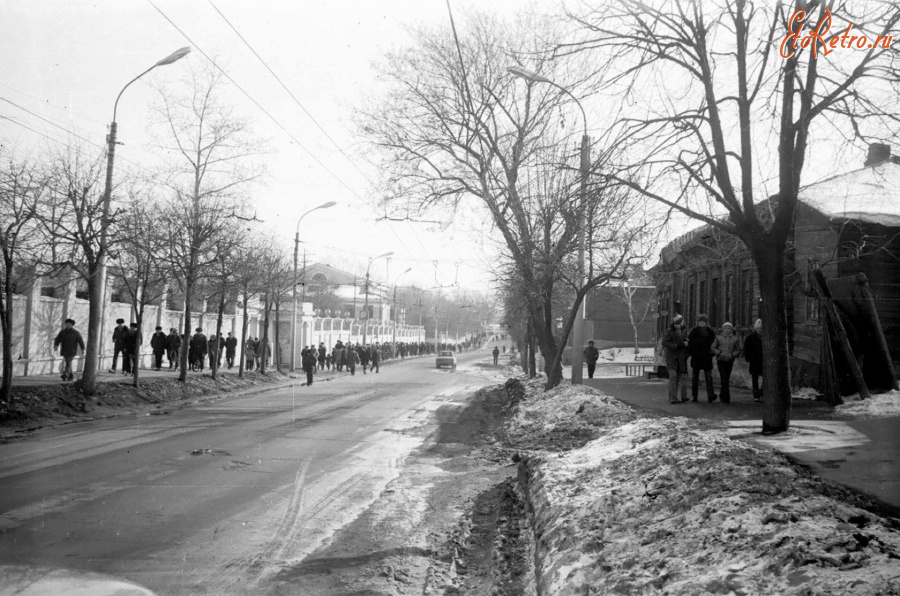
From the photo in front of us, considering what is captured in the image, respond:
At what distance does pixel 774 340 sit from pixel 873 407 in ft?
14.2

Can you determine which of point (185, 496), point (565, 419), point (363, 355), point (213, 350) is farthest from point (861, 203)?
point (363, 355)

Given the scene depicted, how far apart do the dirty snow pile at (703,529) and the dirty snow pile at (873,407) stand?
6.25m

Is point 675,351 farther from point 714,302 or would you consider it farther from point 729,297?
point 714,302

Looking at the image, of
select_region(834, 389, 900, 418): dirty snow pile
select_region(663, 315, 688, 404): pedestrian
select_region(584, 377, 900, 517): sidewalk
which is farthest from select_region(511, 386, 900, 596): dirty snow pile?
select_region(663, 315, 688, 404): pedestrian

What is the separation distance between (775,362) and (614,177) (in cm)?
313

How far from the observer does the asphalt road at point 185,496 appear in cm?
560

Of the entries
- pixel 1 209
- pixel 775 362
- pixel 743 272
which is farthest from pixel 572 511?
pixel 743 272

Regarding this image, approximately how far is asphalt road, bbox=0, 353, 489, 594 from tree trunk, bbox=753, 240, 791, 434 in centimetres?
495

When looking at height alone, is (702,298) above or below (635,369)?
above

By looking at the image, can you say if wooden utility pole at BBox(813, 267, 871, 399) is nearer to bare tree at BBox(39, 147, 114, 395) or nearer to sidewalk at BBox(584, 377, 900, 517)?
sidewalk at BBox(584, 377, 900, 517)

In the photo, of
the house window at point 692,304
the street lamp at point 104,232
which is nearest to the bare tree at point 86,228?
the street lamp at point 104,232

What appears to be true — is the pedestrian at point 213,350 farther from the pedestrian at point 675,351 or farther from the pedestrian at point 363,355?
the pedestrian at point 675,351

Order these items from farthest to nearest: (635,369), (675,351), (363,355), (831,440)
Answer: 1. (363,355)
2. (635,369)
3. (675,351)
4. (831,440)

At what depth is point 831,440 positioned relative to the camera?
9500 mm
